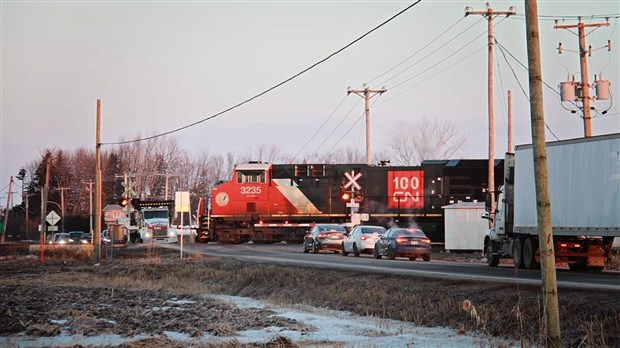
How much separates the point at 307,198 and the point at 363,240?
2074cm

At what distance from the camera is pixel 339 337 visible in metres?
16.5

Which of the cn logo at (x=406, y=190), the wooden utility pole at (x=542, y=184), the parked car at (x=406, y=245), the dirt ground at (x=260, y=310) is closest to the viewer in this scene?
the wooden utility pole at (x=542, y=184)

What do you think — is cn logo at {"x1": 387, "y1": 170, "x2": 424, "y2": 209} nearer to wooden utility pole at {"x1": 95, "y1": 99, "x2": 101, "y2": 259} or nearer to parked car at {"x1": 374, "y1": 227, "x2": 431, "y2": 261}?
parked car at {"x1": 374, "y1": 227, "x2": 431, "y2": 261}

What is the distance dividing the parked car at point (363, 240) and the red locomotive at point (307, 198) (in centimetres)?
1692

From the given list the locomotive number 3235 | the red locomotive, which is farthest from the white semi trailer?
the locomotive number 3235

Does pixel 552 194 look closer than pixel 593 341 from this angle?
No

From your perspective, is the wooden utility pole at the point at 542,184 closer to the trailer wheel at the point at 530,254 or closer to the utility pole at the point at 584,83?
the trailer wheel at the point at 530,254

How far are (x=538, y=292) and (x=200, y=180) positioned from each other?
118850 mm

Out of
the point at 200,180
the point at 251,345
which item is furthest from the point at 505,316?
the point at 200,180

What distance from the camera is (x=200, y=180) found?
444ft

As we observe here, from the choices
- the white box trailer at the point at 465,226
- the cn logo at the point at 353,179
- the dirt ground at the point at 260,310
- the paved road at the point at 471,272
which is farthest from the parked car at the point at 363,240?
the cn logo at the point at 353,179

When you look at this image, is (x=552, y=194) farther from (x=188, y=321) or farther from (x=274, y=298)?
(x=188, y=321)

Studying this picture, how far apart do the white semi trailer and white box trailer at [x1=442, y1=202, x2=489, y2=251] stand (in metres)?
14.5

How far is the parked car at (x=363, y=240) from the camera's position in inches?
1734
